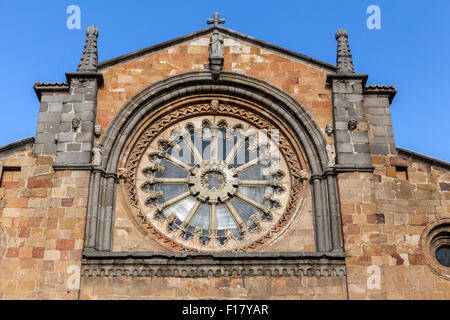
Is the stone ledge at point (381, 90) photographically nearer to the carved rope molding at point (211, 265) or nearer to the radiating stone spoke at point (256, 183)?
the radiating stone spoke at point (256, 183)

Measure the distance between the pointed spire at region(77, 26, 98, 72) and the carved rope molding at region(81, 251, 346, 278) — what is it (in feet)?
17.9

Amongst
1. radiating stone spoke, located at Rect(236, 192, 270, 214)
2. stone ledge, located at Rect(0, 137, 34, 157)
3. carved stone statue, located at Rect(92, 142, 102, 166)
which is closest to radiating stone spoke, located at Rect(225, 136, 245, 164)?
radiating stone spoke, located at Rect(236, 192, 270, 214)

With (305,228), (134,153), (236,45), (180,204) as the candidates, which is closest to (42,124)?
(134,153)

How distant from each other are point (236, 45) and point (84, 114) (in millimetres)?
4724

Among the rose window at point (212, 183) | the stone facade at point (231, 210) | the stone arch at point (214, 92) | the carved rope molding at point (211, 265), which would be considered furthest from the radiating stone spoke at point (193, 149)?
the carved rope molding at point (211, 265)

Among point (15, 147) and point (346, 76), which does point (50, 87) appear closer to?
point (15, 147)

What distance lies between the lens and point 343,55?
2186 centimetres

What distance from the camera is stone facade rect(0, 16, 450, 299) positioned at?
61.0 feet

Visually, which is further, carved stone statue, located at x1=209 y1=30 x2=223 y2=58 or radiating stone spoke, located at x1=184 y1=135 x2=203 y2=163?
carved stone statue, located at x1=209 y1=30 x2=223 y2=58

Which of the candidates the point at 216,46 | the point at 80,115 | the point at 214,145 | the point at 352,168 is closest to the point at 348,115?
the point at 352,168

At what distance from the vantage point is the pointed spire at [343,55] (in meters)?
21.6

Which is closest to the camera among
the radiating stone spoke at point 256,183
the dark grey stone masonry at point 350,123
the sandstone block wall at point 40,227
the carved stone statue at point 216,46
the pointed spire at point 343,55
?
the sandstone block wall at point 40,227

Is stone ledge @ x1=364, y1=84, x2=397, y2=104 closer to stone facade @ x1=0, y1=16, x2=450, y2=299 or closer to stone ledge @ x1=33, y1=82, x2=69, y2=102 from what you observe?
stone facade @ x1=0, y1=16, x2=450, y2=299

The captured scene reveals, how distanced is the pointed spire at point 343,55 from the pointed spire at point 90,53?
21.5 ft
